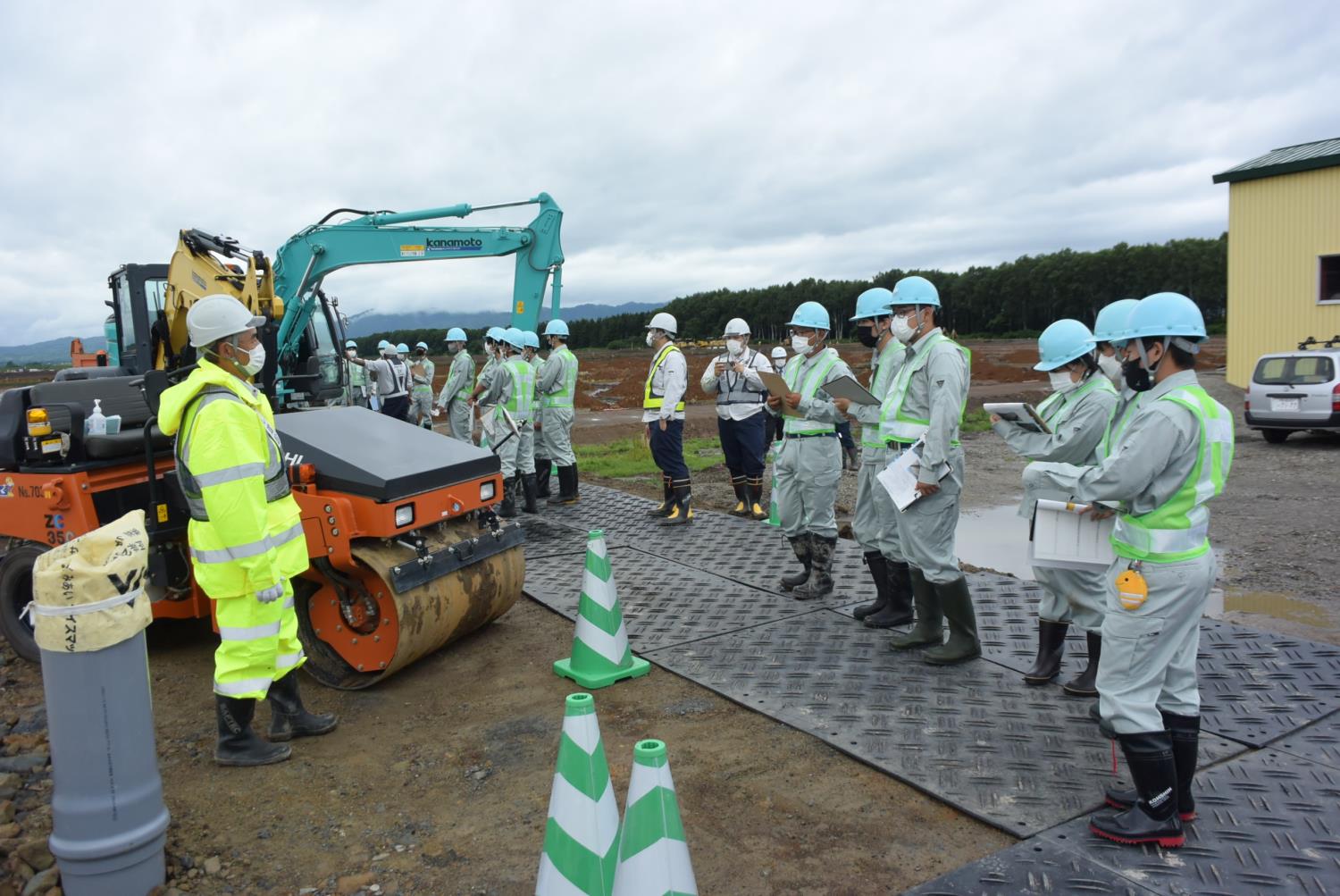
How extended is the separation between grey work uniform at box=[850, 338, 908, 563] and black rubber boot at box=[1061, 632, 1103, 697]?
1217mm

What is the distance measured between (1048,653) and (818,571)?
6.29 feet

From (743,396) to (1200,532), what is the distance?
19.6 feet

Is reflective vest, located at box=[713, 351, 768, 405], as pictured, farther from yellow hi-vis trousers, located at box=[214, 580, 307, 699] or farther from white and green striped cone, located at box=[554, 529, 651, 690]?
yellow hi-vis trousers, located at box=[214, 580, 307, 699]

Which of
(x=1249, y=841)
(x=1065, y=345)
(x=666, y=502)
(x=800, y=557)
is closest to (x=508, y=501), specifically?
(x=666, y=502)

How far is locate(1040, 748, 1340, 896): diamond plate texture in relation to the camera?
3125 millimetres

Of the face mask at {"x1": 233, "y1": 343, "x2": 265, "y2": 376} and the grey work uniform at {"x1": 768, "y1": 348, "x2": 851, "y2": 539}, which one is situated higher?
the face mask at {"x1": 233, "y1": 343, "x2": 265, "y2": 376}

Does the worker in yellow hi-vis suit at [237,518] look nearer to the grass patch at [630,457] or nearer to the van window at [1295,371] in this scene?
the grass patch at [630,457]

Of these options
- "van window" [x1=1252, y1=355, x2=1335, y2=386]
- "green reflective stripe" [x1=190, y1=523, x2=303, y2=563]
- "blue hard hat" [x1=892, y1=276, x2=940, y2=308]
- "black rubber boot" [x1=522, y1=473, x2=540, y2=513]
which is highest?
"blue hard hat" [x1=892, y1=276, x2=940, y2=308]

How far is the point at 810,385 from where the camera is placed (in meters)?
6.45

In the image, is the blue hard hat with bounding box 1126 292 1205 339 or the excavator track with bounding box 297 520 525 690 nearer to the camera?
the blue hard hat with bounding box 1126 292 1205 339

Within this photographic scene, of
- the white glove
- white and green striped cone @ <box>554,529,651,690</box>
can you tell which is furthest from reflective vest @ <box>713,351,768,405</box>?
the white glove

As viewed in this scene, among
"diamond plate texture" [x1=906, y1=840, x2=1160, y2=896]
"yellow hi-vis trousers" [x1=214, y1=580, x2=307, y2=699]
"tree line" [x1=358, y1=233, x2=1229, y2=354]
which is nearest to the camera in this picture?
"diamond plate texture" [x1=906, y1=840, x2=1160, y2=896]

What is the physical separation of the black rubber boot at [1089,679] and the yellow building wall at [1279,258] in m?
18.4

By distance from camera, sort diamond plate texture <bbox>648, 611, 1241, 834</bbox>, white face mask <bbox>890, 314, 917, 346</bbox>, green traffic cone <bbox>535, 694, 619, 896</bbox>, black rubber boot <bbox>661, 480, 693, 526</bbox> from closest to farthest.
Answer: green traffic cone <bbox>535, 694, 619, 896</bbox> → diamond plate texture <bbox>648, 611, 1241, 834</bbox> → white face mask <bbox>890, 314, 917, 346</bbox> → black rubber boot <bbox>661, 480, 693, 526</bbox>
